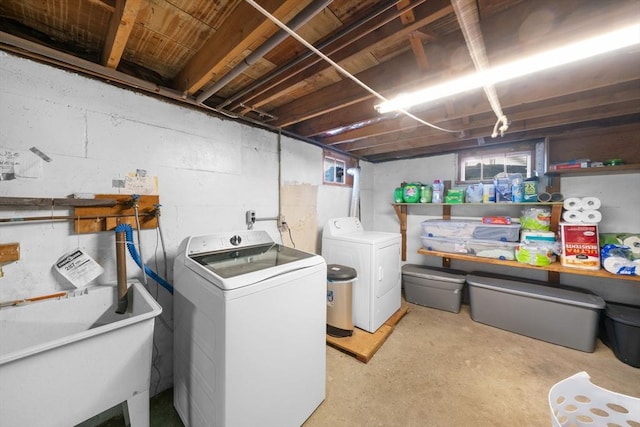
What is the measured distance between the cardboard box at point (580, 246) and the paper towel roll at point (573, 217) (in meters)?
0.05

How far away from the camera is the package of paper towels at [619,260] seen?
1.89 m

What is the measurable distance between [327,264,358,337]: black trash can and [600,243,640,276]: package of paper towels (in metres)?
2.21

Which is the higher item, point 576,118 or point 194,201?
point 576,118

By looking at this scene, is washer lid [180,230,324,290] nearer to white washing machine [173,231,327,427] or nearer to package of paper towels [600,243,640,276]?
white washing machine [173,231,327,427]

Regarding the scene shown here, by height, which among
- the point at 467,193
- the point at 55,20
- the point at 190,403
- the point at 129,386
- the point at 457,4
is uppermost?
the point at 55,20

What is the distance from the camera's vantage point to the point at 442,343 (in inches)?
85.5

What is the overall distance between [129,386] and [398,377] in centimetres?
173

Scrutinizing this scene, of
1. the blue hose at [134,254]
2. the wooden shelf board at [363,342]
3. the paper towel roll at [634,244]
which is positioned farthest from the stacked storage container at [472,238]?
the blue hose at [134,254]

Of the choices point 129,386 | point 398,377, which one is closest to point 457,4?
point 129,386

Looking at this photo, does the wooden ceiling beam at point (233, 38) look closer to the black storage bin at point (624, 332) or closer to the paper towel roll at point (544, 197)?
the paper towel roll at point (544, 197)

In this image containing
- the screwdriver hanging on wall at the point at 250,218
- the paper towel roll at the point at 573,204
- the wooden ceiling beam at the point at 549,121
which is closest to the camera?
the wooden ceiling beam at the point at 549,121

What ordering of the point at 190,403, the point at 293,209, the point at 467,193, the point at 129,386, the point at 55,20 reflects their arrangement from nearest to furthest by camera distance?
the point at 129,386 < the point at 55,20 < the point at 190,403 < the point at 293,209 < the point at 467,193

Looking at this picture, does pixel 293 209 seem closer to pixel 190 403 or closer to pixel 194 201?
pixel 194 201

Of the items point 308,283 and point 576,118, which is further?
point 576,118
